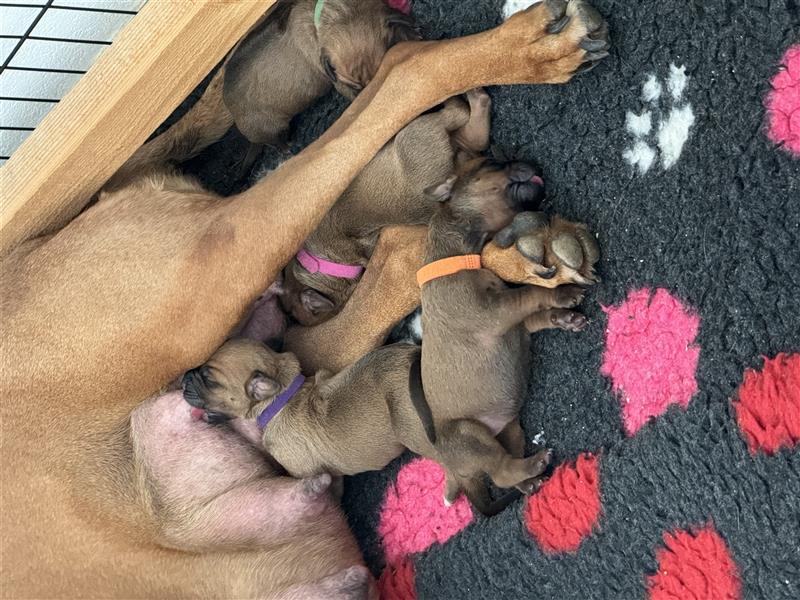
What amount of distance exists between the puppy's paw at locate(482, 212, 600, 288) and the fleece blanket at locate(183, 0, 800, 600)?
6cm

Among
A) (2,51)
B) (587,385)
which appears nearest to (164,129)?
(2,51)

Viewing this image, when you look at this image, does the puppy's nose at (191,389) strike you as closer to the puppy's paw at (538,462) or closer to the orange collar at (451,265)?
the orange collar at (451,265)

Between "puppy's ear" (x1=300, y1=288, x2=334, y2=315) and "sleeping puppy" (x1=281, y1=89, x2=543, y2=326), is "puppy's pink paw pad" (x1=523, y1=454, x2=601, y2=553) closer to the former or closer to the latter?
"sleeping puppy" (x1=281, y1=89, x2=543, y2=326)

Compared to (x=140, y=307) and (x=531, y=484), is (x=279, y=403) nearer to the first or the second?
(x=140, y=307)

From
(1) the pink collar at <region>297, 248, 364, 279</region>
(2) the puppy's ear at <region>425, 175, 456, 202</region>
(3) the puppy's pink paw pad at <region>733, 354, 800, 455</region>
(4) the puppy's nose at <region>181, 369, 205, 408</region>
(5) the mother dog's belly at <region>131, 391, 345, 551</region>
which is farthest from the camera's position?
(1) the pink collar at <region>297, 248, 364, 279</region>

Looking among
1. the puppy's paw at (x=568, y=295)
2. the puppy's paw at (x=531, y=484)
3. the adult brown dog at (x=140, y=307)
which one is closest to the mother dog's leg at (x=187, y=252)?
the adult brown dog at (x=140, y=307)

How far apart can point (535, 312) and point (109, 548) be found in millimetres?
1479

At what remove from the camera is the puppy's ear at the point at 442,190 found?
101 inches

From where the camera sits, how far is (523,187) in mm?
2502

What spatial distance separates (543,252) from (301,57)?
3.76ft

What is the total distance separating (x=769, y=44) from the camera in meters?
2.04

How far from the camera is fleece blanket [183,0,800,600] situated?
2049 millimetres

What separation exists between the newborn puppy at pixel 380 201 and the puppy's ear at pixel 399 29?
272 millimetres

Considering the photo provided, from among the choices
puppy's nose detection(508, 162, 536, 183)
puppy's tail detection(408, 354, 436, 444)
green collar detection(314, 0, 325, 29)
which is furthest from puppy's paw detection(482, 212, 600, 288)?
green collar detection(314, 0, 325, 29)
